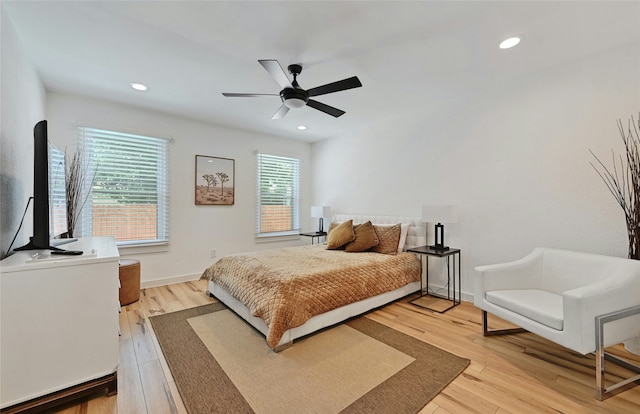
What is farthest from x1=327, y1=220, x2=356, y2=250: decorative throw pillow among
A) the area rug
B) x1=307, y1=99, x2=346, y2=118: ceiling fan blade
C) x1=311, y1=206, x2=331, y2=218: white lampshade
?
x1=307, y1=99, x2=346, y2=118: ceiling fan blade

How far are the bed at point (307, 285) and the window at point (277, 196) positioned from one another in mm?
1579

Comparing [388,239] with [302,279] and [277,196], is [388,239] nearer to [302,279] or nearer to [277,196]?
[302,279]

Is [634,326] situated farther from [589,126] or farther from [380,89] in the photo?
[380,89]

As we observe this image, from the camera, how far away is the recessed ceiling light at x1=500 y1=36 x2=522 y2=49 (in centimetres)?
217

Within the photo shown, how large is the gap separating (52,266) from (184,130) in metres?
3.07

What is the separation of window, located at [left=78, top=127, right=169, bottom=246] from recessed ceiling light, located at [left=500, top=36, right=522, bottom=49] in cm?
423

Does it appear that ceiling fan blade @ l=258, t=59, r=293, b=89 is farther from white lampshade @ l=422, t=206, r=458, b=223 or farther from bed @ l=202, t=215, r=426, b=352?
white lampshade @ l=422, t=206, r=458, b=223

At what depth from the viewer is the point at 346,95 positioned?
327 cm

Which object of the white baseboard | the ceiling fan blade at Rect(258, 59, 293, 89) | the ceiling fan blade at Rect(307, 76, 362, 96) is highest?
the ceiling fan blade at Rect(258, 59, 293, 89)

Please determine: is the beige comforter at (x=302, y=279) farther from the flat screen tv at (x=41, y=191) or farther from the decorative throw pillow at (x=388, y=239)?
the flat screen tv at (x=41, y=191)

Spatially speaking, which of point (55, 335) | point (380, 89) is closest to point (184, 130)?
point (380, 89)

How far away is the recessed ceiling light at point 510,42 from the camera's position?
217 centimetres

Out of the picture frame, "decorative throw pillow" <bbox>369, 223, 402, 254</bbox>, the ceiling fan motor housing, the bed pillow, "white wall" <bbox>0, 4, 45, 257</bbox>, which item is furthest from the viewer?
the picture frame

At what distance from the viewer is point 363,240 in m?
3.64
